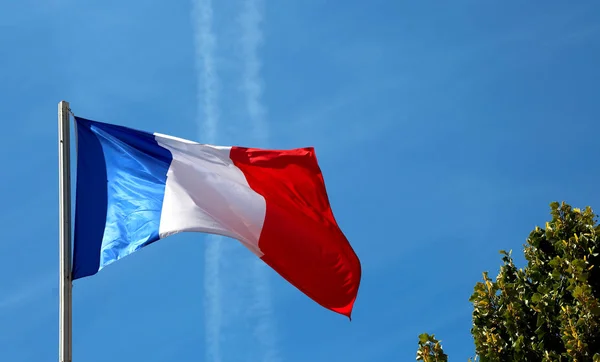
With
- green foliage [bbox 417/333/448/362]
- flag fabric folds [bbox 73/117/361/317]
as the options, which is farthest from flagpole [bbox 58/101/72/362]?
green foliage [bbox 417/333/448/362]

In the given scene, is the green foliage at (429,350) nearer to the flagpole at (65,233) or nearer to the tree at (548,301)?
the tree at (548,301)

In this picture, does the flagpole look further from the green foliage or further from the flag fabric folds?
the green foliage

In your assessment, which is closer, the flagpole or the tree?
the flagpole

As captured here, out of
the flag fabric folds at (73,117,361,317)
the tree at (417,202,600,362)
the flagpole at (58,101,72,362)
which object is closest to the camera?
the flagpole at (58,101,72,362)

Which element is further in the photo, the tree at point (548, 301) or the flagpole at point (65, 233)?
the tree at point (548, 301)

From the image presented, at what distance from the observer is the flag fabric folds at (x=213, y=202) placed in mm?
12023

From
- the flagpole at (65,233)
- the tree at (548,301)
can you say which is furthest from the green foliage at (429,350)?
the flagpole at (65,233)

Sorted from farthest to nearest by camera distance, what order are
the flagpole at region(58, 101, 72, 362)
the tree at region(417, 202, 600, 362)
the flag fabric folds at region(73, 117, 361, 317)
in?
the tree at region(417, 202, 600, 362)
the flag fabric folds at region(73, 117, 361, 317)
the flagpole at region(58, 101, 72, 362)

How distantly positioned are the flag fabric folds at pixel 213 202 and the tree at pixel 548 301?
11.3ft

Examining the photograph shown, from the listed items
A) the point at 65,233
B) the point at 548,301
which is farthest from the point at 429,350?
the point at 65,233

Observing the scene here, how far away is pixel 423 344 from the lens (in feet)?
51.3

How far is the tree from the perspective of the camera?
14.0 meters

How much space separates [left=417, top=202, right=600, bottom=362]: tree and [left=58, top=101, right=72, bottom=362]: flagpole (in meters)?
7.43

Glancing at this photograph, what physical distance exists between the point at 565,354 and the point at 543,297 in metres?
1.26
